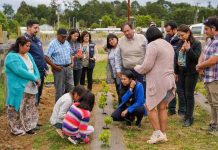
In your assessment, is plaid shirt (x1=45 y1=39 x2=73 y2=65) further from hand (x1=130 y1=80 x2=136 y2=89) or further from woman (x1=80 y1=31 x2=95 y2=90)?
hand (x1=130 y1=80 x2=136 y2=89)

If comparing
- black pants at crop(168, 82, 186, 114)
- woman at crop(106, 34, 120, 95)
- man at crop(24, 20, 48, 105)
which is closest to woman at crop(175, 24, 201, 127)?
black pants at crop(168, 82, 186, 114)

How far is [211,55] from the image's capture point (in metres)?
5.93

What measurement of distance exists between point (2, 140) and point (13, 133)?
35 cm

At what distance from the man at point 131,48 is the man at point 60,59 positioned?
0.95 m

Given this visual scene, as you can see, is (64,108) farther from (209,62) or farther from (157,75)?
(209,62)

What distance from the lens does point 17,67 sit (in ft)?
19.6

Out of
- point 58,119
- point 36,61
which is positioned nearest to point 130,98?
point 58,119

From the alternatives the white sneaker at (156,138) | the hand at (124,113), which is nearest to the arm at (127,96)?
the hand at (124,113)

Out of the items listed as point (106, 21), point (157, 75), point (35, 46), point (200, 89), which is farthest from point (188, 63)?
point (106, 21)

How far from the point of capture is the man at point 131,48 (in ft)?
23.0

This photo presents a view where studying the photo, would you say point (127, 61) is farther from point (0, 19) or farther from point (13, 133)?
point (0, 19)

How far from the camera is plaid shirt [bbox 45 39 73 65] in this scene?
7.20 meters

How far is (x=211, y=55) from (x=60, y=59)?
2801 millimetres

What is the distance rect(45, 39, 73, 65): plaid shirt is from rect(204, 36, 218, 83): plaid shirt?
264cm
